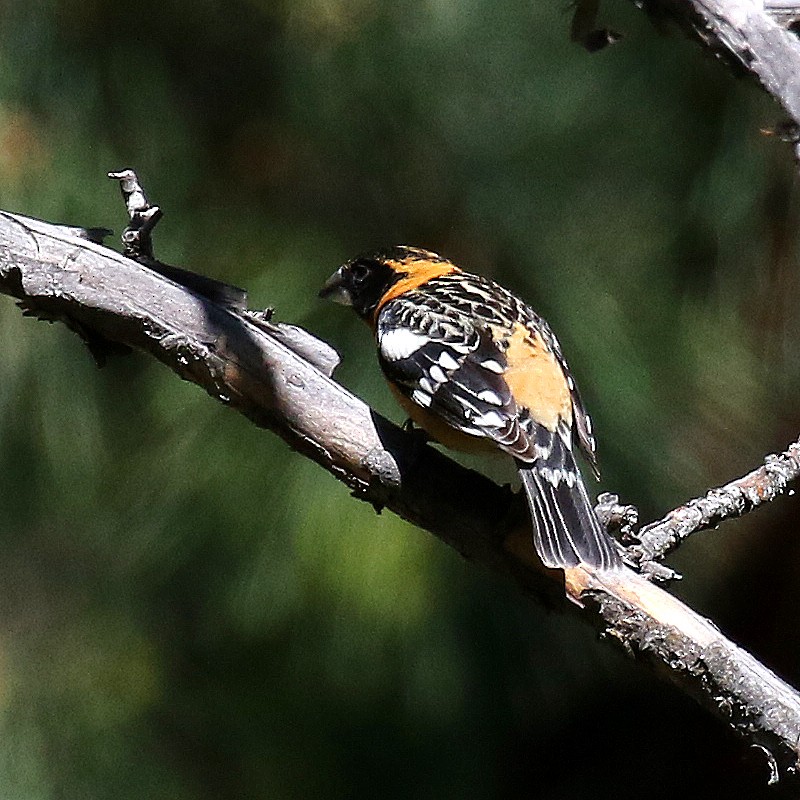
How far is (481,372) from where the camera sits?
5.17 ft

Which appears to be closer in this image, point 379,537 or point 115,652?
point 379,537

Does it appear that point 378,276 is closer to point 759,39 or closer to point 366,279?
point 366,279

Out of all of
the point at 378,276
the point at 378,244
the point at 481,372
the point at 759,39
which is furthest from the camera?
the point at 378,244

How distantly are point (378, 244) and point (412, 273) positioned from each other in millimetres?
128

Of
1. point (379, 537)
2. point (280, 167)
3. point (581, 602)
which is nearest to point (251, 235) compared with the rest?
point (280, 167)

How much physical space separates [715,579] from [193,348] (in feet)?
3.17

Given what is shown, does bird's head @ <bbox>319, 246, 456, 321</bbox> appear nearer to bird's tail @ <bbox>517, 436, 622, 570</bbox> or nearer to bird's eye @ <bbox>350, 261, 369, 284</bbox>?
bird's eye @ <bbox>350, 261, 369, 284</bbox>

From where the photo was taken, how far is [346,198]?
1883mm

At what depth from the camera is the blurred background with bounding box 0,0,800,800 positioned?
6.03 ft

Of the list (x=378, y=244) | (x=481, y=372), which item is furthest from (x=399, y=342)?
(x=378, y=244)

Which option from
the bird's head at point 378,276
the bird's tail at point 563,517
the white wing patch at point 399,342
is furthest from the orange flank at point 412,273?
the bird's tail at point 563,517

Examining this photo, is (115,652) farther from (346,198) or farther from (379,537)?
(346,198)

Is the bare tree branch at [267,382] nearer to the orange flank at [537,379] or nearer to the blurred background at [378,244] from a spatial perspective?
the orange flank at [537,379]

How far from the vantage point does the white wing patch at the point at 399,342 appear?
1.57m
